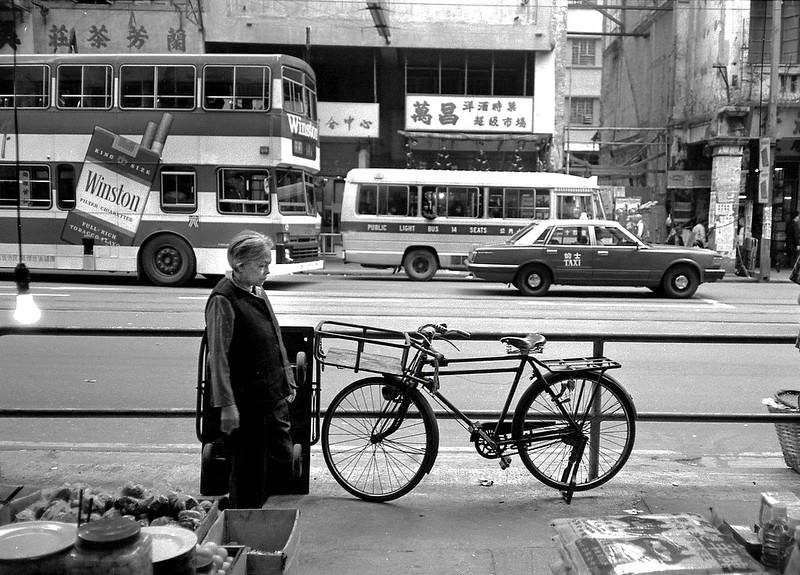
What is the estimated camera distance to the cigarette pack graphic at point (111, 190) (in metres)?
17.7

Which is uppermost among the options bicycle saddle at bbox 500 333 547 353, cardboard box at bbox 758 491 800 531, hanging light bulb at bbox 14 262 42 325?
hanging light bulb at bbox 14 262 42 325

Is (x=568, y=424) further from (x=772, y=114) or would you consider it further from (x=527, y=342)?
(x=772, y=114)

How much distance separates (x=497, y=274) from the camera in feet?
55.8

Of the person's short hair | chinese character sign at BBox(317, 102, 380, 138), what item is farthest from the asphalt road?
chinese character sign at BBox(317, 102, 380, 138)

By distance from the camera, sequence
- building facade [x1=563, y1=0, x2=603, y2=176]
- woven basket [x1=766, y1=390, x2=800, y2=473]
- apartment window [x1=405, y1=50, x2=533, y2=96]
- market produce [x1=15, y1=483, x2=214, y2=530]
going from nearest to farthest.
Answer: market produce [x1=15, y1=483, x2=214, y2=530], woven basket [x1=766, y1=390, x2=800, y2=473], apartment window [x1=405, y1=50, x2=533, y2=96], building facade [x1=563, y1=0, x2=603, y2=176]

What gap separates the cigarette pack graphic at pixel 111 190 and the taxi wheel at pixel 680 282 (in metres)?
11.3

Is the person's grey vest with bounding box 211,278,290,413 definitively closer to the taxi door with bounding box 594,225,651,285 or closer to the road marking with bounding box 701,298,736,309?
the road marking with bounding box 701,298,736,309

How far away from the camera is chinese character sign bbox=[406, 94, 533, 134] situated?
84.6 feet

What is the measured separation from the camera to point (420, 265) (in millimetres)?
20688

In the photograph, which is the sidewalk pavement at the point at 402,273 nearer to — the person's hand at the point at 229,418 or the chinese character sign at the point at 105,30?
the chinese character sign at the point at 105,30

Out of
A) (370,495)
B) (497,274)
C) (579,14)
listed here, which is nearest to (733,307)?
(497,274)

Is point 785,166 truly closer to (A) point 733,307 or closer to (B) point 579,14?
(A) point 733,307

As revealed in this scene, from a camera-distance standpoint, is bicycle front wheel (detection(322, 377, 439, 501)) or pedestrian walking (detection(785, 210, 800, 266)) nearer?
bicycle front wheel (detection(322, 377, 439, 501))

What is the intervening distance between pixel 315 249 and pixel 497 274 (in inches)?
183
